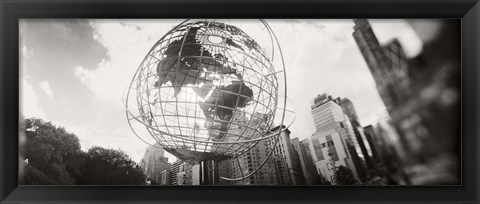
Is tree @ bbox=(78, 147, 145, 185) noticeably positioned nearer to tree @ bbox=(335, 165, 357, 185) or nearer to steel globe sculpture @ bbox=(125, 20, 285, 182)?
steel globe sculpture @ bbox=(125, 20, 285, 182)

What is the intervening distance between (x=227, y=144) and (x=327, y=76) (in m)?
0.68

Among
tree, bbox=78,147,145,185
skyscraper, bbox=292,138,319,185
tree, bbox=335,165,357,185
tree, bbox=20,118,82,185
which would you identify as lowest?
tree, bbox=335,165,357,185

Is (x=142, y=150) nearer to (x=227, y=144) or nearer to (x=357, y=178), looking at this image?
(x=227, y=144)

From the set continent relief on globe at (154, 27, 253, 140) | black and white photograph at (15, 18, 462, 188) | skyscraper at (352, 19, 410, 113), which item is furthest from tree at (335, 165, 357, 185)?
continent relief on globe at (154, 27, 253, 140)

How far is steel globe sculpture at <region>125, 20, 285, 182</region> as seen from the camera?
62.2 inches

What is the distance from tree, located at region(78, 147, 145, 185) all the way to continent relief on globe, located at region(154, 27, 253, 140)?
1.54 ft

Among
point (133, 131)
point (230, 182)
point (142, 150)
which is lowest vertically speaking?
point (230, 182)

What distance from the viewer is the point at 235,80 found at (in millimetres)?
1605

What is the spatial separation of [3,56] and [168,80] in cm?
94

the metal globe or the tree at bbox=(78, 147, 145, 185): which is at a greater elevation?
the metal globe

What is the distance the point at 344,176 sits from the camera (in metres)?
1.64

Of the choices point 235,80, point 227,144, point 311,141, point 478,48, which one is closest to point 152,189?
point 227,144

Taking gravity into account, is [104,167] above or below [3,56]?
below
